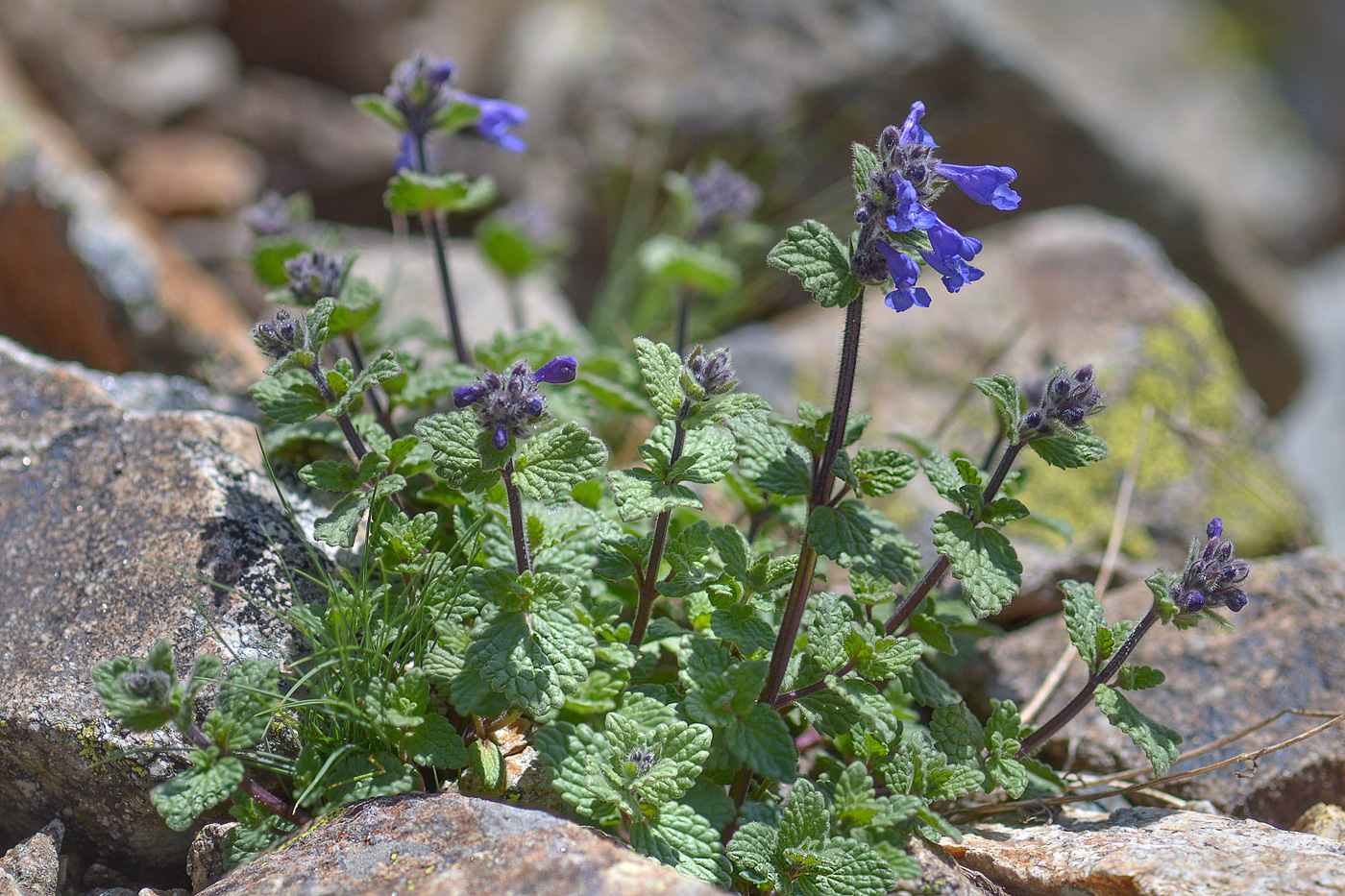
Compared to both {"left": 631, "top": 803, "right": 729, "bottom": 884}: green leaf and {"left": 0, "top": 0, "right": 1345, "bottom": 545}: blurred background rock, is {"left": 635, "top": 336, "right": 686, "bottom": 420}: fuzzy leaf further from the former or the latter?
{"left": 0, "top": 0, "right": 1345, "bottom": 545}: blurred background rock

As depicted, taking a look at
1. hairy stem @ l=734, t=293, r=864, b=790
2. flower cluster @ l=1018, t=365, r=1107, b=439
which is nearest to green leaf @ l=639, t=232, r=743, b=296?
hairy stem @ l=734, t=293, r=864, b=790

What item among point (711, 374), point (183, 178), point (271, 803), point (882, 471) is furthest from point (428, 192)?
point (183, 178)

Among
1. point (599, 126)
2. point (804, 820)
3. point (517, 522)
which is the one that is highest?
point (599, 126)

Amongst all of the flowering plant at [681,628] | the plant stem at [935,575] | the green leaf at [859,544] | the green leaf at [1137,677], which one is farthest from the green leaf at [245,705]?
the green leaf at [1137,677]

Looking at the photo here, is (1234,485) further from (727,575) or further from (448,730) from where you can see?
(448,730)

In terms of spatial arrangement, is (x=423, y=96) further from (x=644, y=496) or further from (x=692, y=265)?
(x=644, y=496)

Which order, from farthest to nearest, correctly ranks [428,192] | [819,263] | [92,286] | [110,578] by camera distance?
[92,286]
[428,192]
[110,578]
[819,263]
